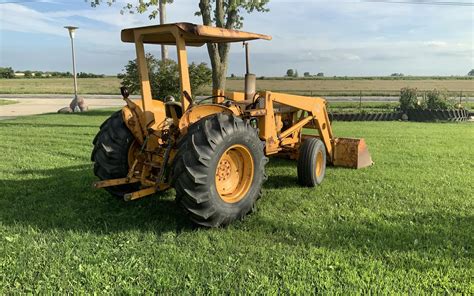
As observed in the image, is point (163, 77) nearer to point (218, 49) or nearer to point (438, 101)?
point (218, 49)

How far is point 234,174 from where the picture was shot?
4.79 m

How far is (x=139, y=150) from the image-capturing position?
530cm

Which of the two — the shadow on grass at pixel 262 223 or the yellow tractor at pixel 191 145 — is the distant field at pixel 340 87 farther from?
the shadow on grass at pixel 262 223

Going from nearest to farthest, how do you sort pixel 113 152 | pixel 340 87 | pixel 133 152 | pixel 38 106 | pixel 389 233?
1. pixel 389 233
2. pixel 113 152
3. pixel 133 152
4. pixel 38 106
5. pixel 340 87

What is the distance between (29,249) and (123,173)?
4.94ft

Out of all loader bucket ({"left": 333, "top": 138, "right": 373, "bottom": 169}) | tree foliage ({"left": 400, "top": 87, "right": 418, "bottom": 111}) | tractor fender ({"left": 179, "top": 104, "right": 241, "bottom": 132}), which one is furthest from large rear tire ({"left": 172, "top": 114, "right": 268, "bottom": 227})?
tree foliage ({"left": 400, "top": 87, "right": 418, "bottom": 111})

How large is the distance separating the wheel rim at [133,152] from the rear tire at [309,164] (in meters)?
2.42

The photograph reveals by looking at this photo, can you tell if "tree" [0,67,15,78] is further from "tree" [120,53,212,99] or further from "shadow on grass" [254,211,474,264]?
"shadow on grass" [254,211,474,264]

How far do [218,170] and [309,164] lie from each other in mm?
2001

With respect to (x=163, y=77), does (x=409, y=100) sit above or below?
below

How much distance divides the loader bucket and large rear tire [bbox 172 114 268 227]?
3.07m

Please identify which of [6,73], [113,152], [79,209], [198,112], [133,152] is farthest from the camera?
[6,73]

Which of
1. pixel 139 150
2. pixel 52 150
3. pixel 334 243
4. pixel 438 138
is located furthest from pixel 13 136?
pixel 438 138

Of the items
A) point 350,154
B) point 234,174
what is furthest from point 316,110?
point 234,174
